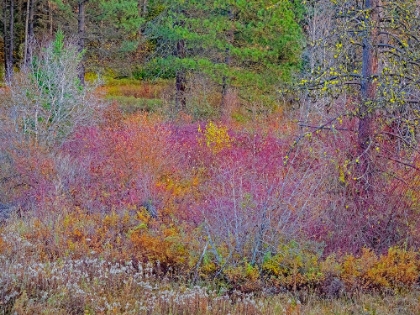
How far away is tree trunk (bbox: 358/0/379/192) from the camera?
24.9ft

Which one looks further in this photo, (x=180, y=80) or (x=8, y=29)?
(x=8, y=29)

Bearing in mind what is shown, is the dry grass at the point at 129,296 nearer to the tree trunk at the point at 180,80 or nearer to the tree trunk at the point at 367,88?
the tree trunk at the point at 367,88

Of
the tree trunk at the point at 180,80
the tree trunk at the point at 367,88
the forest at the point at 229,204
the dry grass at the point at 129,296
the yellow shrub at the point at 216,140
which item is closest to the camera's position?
the dry grass at the point at 129,296

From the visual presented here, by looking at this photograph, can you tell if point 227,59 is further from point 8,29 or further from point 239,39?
point 8,29

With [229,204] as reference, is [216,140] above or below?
above

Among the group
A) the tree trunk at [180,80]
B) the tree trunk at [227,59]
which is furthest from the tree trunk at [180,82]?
the tree trunk at [227,59]

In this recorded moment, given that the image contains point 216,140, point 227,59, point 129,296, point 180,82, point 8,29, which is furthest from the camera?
point 8,29

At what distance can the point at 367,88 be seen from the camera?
7.78 metres

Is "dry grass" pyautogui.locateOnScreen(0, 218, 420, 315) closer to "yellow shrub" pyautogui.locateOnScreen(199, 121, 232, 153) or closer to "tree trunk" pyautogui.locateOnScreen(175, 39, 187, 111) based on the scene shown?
"yellow shrub" pyautogui.locateOnScreen(199, 121, 232, 153)

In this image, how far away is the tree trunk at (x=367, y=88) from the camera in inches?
298

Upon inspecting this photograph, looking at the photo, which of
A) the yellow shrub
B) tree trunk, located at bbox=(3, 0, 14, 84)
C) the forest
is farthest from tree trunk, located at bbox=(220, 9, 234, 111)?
tree trunk, located at bbox=(3, 0, 14, 84)

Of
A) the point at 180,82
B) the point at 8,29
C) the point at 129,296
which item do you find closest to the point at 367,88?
the point at 129,296

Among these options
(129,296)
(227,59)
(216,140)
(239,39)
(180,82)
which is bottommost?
(129,296)

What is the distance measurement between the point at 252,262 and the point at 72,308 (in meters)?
2.44
